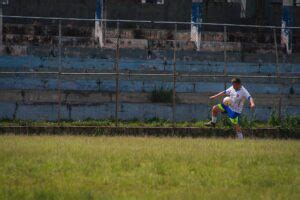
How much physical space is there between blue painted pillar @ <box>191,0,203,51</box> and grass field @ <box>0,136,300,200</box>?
12685 mm

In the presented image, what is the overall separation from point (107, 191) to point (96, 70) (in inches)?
616

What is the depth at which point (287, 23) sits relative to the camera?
29891 millimetres

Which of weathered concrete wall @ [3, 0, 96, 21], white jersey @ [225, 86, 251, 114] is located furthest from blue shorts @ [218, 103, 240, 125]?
weathered concrete wall @ [3, 0, 96, 21]

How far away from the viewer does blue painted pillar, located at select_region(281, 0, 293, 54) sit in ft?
94.9

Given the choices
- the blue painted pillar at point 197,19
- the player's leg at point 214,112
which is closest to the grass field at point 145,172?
the player's leg at point 214,112

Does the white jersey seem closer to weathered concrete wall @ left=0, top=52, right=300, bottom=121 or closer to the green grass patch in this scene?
the green grass patch

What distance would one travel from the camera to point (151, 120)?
78.7ft

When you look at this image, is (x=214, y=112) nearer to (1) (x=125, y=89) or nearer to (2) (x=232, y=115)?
(2) (x=232, y=115)

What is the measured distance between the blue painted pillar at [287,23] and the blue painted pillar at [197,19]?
11.1ft

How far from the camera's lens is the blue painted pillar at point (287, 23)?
28938 millimetres

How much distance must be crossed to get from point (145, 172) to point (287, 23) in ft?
63.8

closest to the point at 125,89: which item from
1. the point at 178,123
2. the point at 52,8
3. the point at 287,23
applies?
the point at 178,123

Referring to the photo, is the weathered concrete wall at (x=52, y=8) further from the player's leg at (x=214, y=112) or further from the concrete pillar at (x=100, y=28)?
the player's leg at (x=214, y=112)

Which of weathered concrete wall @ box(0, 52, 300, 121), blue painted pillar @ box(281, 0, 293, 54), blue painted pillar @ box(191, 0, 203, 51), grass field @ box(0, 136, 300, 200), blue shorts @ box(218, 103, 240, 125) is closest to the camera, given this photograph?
grass field @ box(0, 136, 300, 200)
